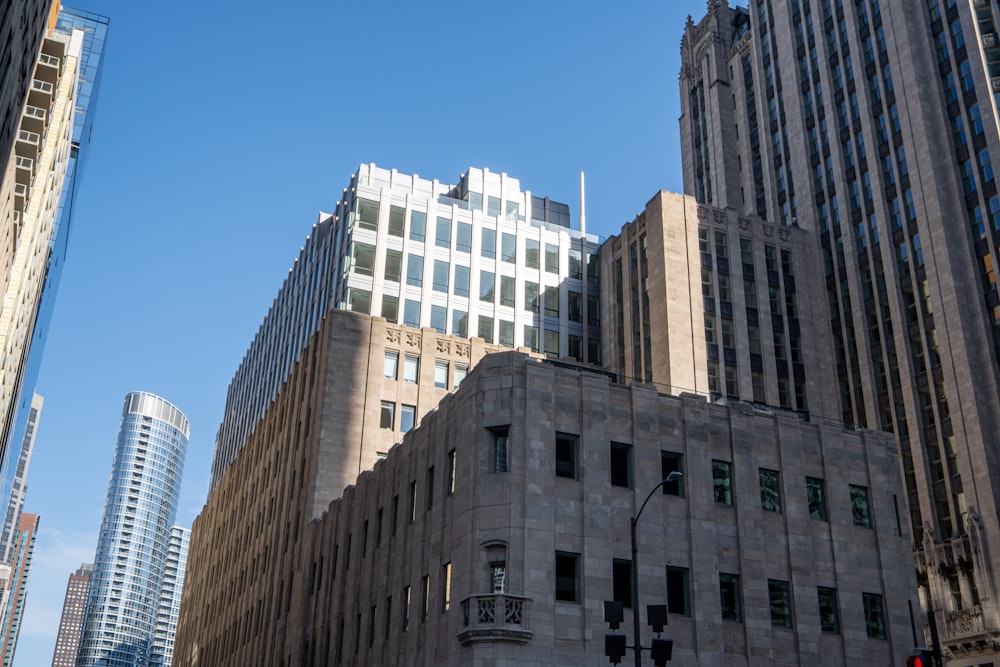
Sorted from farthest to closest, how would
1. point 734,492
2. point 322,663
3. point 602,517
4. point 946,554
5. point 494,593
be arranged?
point 946,554
point 322,663
point 734,492
point 602,517
point 494,593

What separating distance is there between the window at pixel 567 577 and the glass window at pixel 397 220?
45042 mm

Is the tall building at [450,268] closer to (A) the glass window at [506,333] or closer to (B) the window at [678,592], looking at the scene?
(A) the glass window at [506,333]

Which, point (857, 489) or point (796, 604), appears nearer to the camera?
point (796, 604)

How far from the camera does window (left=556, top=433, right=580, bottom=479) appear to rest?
127ft

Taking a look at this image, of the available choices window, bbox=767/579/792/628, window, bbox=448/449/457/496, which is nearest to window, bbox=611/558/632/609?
window, bbox=767/579/792/628

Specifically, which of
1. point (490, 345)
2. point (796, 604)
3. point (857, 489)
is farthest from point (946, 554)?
point (490, 345)

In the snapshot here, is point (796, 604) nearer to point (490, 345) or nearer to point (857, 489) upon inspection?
point (857, 489)

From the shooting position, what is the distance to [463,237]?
80812 millimetres

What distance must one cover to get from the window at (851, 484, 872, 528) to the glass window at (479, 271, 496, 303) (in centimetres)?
3994

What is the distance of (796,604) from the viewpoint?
40.1 metres

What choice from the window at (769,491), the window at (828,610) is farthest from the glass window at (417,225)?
the window at (828,610)

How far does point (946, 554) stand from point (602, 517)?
3543 cm

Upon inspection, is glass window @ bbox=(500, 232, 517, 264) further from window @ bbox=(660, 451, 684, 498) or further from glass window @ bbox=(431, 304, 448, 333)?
window @ bbox=(660, 451, 684, 498)

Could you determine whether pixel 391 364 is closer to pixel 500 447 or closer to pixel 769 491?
A: pixel 500 447
